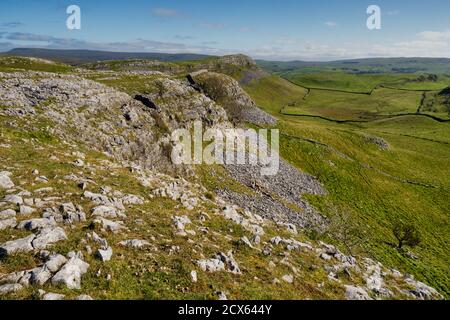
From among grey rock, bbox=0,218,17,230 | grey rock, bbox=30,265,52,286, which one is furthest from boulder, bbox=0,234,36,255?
grey rock, bbox=30,265,52,286

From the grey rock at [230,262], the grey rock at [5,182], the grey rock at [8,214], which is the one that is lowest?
the grey rock at [230,262]

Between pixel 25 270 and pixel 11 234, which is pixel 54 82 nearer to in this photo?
pixel 11 234

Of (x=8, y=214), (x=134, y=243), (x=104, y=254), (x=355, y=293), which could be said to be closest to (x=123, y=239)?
(x=134, y=243)

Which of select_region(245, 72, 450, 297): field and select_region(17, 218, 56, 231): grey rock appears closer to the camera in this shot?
select_region(17, 218, 56, 231): grey rock

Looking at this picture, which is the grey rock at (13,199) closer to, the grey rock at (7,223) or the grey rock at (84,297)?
the grey rock at (7,223)

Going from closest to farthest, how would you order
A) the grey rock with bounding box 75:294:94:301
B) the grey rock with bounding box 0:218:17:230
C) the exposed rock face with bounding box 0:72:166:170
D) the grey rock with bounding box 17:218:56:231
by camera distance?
the grey rock with bounding box 75:294:94:301 < the grey rock with bounding box 0:218:17:230 < the grey rock with bounding box 17:218:56:231 < the exposed rock face with bounding box 0:72:166:170

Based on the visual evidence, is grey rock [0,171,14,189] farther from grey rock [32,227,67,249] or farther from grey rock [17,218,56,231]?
grey rock [32,227,67,249]

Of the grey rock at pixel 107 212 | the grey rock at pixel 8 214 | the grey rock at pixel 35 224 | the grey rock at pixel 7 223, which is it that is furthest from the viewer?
the grey rock at pixel 107 212

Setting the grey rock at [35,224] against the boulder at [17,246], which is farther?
the grey rock at [35,224]

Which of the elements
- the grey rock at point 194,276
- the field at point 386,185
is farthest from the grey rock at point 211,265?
the field at point 386,185

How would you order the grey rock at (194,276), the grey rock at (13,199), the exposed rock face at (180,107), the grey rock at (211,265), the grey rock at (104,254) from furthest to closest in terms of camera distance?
1. the exposed rock face at (180,107)
2. the grey rock at (13,199)
3. the grey rock at (211,265)
4. the grey rock at (194,276)
5. the grey rock at (104,254)
